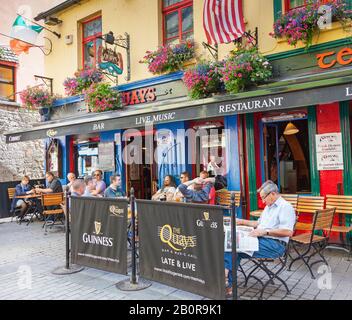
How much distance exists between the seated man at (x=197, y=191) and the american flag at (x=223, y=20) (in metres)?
3.10

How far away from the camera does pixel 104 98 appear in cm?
1000

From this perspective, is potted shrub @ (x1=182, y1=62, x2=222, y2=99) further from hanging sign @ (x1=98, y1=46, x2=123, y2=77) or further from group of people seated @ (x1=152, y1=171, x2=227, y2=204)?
hanging sign @ (x1=98, y1=46, x2=123, y2=77)

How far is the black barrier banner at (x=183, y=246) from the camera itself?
3732 millimetres

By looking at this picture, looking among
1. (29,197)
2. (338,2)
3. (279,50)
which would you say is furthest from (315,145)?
(29,197)

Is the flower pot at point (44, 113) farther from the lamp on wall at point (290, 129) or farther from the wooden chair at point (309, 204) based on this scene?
the wooden chair at point (309, 204)

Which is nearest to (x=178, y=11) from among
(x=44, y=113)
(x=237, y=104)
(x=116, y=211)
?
(x=237, y=104)

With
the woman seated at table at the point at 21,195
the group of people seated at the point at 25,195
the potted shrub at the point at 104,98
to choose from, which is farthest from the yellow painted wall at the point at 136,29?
the woman seated at table at the point at 21,195

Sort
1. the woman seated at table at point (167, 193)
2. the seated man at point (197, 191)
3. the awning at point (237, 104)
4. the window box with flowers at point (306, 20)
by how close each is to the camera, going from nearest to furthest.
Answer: the awning at point (237, 104)
the window box with flowers at point (306, 20)
the seated man at point (197, 191)
the woman seated at table at point (167, 193)

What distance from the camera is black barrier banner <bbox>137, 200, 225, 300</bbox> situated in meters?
3.73

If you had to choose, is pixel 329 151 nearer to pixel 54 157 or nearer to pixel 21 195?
pixel 21 195

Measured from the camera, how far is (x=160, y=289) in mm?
4605

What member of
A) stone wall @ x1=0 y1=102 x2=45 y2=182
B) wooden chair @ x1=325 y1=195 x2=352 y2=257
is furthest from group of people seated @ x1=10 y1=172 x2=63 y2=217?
wooden chair @ x1=325 y1=195 x2=352 y2=257

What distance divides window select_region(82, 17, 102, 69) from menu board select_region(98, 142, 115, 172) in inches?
→ 105

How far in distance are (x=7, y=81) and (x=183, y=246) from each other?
1484 cm
